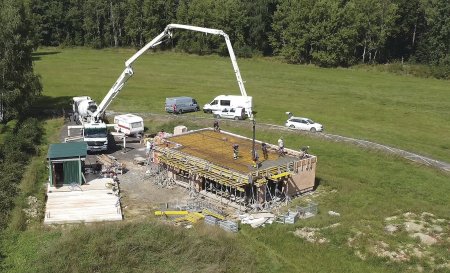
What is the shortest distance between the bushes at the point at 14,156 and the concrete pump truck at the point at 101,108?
490 centimetres

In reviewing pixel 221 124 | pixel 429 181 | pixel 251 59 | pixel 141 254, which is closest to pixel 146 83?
pixel 221 124

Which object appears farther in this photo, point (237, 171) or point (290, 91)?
point (290, 91)

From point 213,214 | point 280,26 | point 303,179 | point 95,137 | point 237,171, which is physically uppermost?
point 280,26

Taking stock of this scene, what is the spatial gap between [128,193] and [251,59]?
82.4 metres

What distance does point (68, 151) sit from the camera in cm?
4019

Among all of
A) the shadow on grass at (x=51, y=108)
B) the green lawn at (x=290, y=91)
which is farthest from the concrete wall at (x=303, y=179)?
the shadow on grass at (x=51, y=108)

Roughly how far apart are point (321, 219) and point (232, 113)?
2986cm

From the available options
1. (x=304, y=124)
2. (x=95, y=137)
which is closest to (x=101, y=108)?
(x=95, y=137)

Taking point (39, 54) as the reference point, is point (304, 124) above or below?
below

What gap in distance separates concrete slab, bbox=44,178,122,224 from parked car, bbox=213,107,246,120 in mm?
24396

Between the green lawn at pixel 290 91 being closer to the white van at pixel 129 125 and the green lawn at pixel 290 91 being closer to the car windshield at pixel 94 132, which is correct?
the white van at pixel 129 125

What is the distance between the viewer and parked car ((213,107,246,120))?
61.6 metres

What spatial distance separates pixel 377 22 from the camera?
110 metres

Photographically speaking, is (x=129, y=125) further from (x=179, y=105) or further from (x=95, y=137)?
(x=179, y=105)
